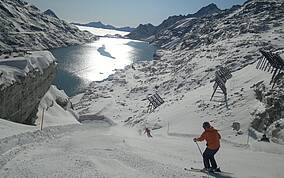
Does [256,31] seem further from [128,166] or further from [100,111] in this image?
[128,166]

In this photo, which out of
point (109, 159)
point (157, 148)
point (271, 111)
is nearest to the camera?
point (109, 159)

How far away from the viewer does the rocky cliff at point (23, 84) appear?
2972cm

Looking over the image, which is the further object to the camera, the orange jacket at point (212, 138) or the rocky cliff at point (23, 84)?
the rocky cliff at point (23, 84)

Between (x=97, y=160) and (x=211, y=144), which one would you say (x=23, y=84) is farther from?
(x=211, y=144)

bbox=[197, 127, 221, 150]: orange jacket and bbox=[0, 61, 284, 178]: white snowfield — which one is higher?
bbox=[197, 127, 221, 150]: orange jacket

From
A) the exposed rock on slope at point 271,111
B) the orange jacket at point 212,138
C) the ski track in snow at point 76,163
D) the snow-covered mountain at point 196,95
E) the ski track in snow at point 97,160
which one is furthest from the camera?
the snow-covered mountain at point 196,95

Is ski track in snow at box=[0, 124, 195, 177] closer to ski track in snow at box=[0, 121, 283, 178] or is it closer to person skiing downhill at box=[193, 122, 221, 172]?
ski track in snow at box=[0, 121, 283, 178]

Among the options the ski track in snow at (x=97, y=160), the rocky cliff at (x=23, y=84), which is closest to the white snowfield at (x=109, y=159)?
the ski track in snow at (x=97, y=160)

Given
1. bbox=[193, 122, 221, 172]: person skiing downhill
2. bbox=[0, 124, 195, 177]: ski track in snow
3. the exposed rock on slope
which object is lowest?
bbox=[0, 124, 195, 177]: ski track in snow

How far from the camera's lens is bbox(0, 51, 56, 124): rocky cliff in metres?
29.7

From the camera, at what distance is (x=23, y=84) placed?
3247 centimetres

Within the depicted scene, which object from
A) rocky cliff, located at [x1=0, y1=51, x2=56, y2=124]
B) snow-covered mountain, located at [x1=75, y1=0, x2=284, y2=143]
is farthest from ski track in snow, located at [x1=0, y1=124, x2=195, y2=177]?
rocky cliff, located at [x1=0, y1=51, x2=56, y2=124]

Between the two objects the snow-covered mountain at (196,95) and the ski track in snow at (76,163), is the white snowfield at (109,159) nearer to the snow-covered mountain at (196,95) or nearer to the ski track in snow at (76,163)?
the ski track in snow at (76,163)

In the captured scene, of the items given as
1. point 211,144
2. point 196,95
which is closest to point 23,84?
point 196,95
